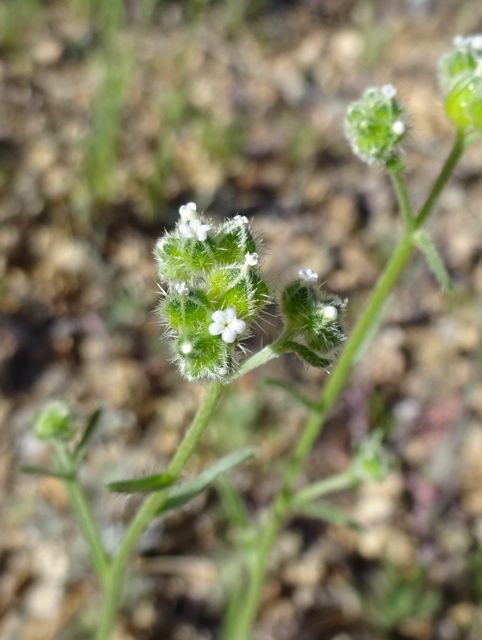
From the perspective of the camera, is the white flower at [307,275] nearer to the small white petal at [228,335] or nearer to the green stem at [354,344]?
the small white petal at [228,335]

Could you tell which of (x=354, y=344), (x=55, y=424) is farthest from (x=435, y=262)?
(x=55, y=424)

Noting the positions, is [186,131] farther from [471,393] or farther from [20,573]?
[20,573]

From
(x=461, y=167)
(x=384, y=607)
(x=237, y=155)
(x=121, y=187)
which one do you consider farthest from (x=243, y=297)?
(x=461, y=167)

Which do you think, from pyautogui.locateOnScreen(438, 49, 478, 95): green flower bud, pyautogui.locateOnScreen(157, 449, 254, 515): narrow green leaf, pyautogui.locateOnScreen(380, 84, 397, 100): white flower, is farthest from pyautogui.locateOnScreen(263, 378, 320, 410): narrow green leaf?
pyautogui.locateOnScreen(438, 49, 478, 95): green flower bud

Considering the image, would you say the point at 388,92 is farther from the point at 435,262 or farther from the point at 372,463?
the point at 372,463

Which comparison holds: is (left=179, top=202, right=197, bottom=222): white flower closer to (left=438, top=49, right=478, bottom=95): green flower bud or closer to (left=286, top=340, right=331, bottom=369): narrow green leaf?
(left=286, top=340, right=331, bottom=369): narrow green leaf

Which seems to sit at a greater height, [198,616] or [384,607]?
[198,616]
